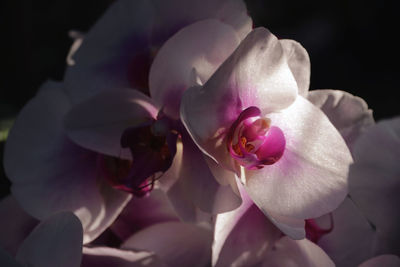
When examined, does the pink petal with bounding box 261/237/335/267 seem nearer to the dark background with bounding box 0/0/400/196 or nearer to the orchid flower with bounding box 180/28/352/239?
the orchid flower with bounding box 180/28/352/239

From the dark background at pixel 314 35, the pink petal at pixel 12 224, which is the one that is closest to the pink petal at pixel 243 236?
the pink petal at pixel 12 224

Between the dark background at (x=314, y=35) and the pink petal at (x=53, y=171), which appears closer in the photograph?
the pink petal at (x=53, y=171)

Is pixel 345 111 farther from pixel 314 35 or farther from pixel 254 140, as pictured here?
pixel 314 35

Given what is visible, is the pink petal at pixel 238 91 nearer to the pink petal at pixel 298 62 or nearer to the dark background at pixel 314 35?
the pink petal at pixel 298 62

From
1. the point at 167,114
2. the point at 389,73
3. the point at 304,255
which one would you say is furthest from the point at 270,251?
the point at 389,73

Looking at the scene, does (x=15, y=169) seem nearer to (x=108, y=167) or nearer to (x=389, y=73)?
(x=108, y=167)

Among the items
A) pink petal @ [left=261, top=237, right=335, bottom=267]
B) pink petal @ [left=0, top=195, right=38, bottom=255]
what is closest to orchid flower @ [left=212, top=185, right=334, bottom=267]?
pink petal @ [left=261, top=237, right=335, bottom=267]
